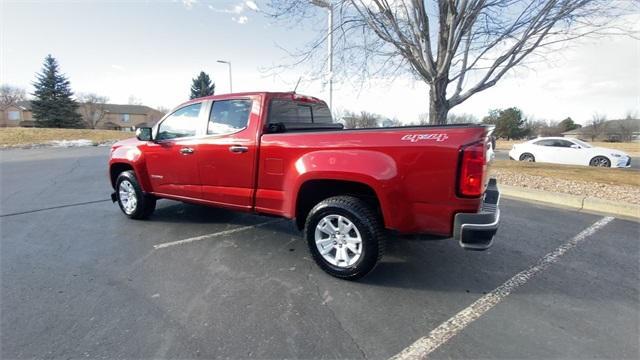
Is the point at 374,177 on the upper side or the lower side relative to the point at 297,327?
upper

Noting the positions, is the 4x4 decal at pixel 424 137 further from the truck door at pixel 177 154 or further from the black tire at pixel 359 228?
the truck door at pixel 177 154

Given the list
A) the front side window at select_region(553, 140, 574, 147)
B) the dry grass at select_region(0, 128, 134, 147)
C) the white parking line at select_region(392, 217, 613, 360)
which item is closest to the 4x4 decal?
the white parking line at select_region(392, 217, 613, 360)

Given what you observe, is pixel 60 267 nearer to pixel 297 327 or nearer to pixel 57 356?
pixel 57 356

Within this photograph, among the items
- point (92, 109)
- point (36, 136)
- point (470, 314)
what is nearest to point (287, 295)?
point (470, 314)

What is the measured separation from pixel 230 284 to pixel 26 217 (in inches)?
180

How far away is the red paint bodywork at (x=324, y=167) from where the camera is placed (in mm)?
2727

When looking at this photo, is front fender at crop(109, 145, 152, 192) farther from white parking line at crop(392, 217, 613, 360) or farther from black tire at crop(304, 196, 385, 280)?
white parking line at crop(392, 217, 613, 360)

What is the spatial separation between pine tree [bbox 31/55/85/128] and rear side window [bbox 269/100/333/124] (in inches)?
2087

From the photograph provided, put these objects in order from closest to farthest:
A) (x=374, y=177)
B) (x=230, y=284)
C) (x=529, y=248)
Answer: (x=374, y=177)
(x=230, y=284)
(x=529, y=248)

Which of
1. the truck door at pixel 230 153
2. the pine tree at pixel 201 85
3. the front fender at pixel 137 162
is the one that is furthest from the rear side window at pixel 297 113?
the pine tree at pixel 201 85

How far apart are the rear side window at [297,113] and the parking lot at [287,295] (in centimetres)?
159

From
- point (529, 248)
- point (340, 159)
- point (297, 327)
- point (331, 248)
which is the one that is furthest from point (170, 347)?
point (529, 248)

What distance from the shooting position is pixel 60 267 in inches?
138

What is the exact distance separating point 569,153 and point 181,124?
1594 centimetres
